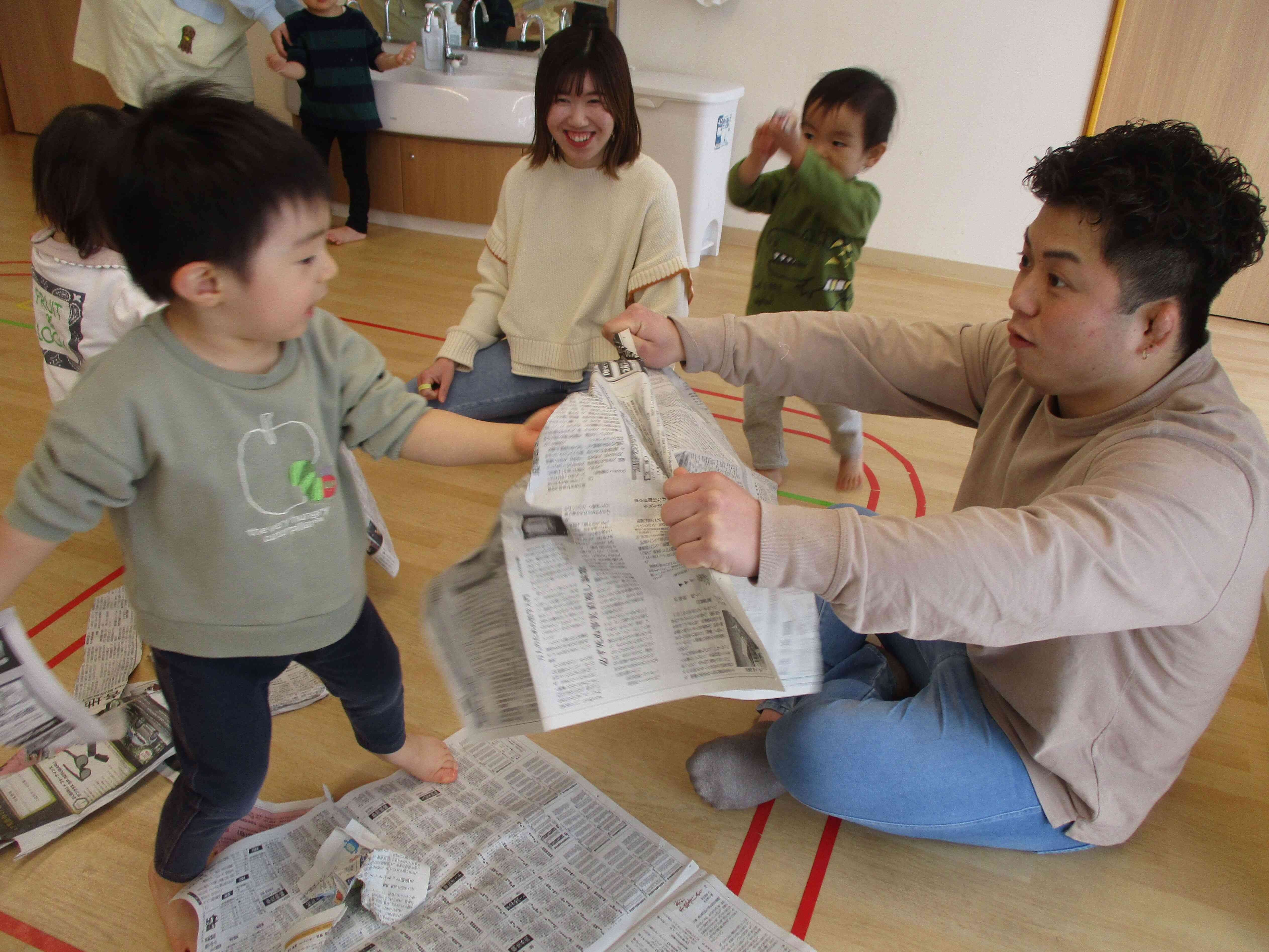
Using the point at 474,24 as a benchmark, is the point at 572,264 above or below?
below

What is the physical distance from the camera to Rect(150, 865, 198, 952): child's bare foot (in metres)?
0.93

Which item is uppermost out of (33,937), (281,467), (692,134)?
(692,134)

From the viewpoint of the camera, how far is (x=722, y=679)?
2.68 ft

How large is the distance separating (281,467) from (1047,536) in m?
0.71

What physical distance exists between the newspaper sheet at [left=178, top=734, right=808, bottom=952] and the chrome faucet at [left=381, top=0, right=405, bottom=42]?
3.42 meters

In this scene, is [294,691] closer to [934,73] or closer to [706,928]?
[706,928]

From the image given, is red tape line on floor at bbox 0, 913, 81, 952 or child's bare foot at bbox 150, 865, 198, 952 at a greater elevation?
child's bare foot at bbox 150, 865, 198, 952

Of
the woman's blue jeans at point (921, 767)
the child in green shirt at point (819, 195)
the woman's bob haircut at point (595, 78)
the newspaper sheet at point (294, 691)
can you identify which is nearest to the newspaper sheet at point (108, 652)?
the newspaper sheet at point (294, 691)

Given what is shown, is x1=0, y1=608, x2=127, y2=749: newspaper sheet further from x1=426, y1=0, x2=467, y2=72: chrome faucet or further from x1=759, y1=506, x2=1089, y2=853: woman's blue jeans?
x1=426, y1=0, x2=467, y2=72: chrome faucet

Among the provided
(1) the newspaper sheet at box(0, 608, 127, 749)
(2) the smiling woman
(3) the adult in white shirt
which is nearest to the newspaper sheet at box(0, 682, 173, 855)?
(1) the newspaper sheet at box(0, 608, 127, 749)

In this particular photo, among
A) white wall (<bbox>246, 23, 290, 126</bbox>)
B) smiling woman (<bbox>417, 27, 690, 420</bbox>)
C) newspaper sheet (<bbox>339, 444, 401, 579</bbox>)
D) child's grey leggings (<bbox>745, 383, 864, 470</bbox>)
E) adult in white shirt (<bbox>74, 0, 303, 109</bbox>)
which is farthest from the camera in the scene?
white wall (<bbox>246, 23, 290, 126</bbox>)

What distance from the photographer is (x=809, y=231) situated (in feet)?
5.73

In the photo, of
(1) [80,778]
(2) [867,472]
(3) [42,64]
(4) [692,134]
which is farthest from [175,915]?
(3) [42,64]

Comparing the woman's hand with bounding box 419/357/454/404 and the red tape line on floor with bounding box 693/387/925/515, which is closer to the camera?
the woman's hand with bounding box 419/357/454/404
